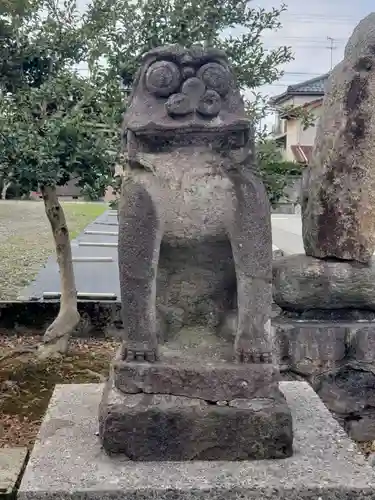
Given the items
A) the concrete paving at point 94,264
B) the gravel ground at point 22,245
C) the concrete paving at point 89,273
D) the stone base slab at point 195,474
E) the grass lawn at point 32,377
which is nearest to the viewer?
the stone base slab at point 195,474

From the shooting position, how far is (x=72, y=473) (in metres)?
2.10

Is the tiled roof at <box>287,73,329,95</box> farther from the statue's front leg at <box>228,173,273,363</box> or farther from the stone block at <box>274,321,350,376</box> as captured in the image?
the statue's front leg at <box>228,173,273,363</box>

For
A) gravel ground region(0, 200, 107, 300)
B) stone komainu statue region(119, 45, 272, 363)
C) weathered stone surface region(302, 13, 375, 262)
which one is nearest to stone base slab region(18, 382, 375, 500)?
stone komainu statue region(119, 45, 272, 363)

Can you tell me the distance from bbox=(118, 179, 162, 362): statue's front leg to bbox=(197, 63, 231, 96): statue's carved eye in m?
0.38

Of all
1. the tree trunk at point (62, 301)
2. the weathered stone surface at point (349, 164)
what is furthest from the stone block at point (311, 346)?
the tree trunk at point (62, 301)

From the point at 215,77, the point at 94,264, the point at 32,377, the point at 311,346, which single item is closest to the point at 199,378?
the point at 215,77

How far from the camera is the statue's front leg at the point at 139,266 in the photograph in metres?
2.23

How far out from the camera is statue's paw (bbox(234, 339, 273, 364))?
226 cm

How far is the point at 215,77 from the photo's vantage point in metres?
2.21

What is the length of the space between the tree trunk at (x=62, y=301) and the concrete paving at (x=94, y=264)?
112 cm

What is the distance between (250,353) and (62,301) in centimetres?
312

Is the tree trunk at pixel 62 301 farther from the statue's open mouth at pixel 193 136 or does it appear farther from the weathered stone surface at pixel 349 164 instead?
the statue's open mouth at pixel 193 136

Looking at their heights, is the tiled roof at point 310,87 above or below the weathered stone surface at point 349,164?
below

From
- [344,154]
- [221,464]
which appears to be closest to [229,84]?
[221,464]
